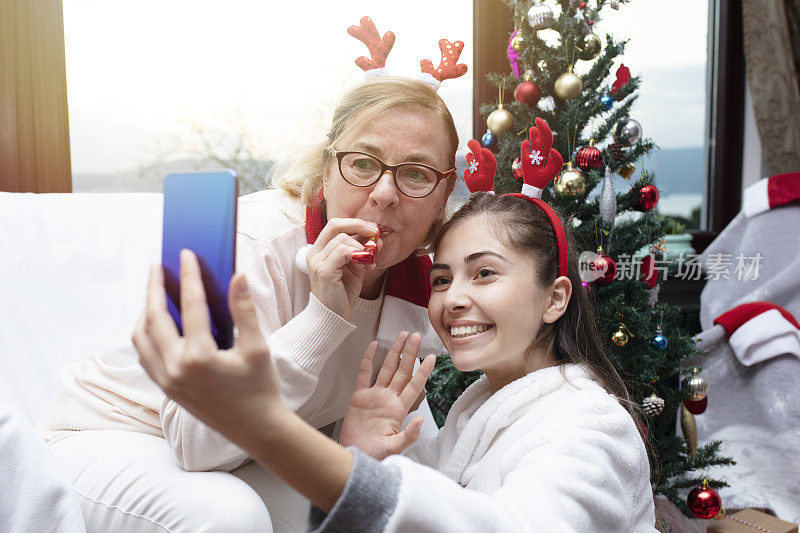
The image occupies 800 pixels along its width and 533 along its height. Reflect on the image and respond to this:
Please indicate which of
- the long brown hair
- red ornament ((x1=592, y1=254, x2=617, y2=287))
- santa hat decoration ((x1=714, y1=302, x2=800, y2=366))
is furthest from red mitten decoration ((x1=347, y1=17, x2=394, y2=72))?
santa hat decoration ((x1=714, y1=302, x2=800, y2=366))

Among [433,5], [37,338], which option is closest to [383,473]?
[37,338]

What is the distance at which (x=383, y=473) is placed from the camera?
0.67 meters

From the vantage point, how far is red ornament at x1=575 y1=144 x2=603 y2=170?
69.8 inches

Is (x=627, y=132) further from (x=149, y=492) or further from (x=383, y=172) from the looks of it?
(x=149, y=492)

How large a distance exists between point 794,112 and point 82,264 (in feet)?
10.1

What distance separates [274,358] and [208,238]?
0.49 metres

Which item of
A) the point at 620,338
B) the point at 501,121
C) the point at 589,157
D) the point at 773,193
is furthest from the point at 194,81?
the point at 773,193

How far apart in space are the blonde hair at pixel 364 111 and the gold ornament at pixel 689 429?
44.6 inches

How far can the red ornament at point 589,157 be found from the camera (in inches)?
69.8

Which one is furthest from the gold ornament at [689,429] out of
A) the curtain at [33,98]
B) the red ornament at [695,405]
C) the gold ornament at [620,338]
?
the curtain at [33,98]

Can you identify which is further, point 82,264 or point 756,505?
point 756,505

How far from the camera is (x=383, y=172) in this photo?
124 centimetres

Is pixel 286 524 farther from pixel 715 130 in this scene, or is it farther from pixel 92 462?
pixel 715 130

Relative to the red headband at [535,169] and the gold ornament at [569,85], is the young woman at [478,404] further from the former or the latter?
Result: the gold ornament at [569,85]
